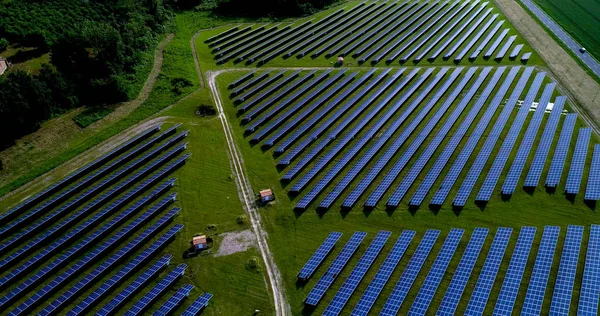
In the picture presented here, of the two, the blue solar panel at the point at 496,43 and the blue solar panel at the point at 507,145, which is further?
the blue solar panel at the point at 496,43

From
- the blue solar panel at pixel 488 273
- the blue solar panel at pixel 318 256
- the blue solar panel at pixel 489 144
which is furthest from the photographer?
the blue solar panel at pixel 489 144

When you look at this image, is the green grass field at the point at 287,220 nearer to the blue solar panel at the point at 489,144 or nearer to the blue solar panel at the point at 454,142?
the blue solar panel at the point at 489,144

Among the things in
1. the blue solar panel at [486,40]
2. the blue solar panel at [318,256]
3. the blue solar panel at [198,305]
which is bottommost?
the blue solar panel at [318,256]

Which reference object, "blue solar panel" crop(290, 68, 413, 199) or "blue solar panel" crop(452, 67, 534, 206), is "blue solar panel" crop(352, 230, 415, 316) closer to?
"blue solar panel" crop(452, 67, 534, 206)

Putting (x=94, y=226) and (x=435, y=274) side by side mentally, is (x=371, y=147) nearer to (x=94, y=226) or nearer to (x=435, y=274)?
(x=435, y=274)

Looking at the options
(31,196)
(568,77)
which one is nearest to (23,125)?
(31,196)

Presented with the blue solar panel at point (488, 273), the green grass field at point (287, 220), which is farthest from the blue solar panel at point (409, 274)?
the blue solar panel at point (488, 273)

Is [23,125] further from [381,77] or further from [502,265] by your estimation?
[502,265]
